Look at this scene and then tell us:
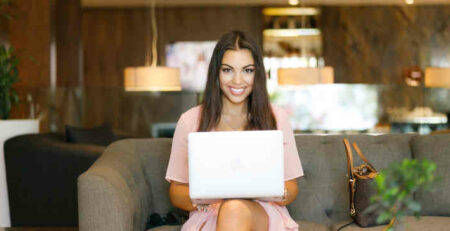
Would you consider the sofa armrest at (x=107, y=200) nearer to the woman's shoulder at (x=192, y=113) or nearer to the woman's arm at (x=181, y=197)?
the woman's arm at (x=181, y=197)

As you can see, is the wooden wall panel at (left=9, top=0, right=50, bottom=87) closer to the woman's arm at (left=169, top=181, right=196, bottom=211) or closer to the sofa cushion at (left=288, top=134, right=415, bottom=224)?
the sofa cushion at (left=288, top=134, right=415, bottom=224)

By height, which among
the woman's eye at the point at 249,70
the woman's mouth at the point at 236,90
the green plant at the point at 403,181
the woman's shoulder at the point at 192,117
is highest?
the woman's eye at the point at 249,70

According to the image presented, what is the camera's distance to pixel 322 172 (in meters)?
2.96

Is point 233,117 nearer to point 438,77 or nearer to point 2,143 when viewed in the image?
point 2,143

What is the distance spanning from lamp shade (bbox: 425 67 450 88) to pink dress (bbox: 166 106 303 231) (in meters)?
4.13

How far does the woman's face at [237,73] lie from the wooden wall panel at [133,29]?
682 cm

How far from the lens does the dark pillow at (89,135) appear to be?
4879mm

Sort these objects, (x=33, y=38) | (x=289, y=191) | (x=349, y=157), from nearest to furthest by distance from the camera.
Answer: (x=289, y=191) → (x=349, y=157) → (x=33, y=38)

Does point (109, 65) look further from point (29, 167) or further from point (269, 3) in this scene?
point (29, 167)

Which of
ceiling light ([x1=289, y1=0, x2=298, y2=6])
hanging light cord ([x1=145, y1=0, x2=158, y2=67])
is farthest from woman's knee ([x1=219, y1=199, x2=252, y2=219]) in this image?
hanging light cord ([x1=145, y1=0, x2=158, y2=67])

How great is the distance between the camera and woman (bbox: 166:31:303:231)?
7.95 ft

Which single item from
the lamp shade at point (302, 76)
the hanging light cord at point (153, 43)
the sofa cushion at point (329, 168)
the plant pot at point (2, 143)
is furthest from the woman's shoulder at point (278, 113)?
the hanging light cord at point (153, 43)

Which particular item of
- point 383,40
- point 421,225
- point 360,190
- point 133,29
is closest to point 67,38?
point 133,29

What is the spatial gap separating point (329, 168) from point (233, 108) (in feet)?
2.10
